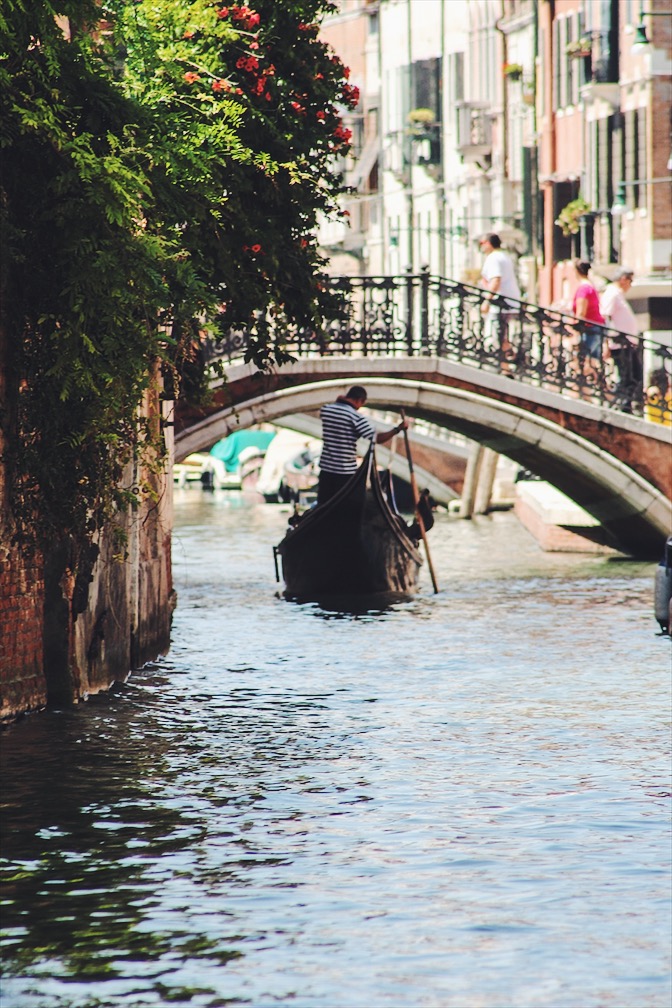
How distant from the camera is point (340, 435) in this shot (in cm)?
1789

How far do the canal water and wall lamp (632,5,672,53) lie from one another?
11.6 meters

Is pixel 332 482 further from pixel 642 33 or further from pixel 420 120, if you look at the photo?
pixel 420 120

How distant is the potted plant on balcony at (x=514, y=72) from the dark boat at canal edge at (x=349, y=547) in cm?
2165

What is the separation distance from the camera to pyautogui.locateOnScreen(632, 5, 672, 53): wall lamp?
25375 mm

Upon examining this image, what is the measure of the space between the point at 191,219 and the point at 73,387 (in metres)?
1.15

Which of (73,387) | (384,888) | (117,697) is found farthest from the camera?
(117,697)

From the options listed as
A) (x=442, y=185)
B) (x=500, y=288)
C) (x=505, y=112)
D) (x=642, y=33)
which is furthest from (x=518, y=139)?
(x=500, y=288)

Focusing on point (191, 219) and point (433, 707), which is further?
point (433, 707)

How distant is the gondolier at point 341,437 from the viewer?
17.7 metres

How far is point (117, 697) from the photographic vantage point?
1184 cm

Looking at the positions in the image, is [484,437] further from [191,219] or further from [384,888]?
[384,888]

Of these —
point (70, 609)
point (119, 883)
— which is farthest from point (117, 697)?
point (119, 883)

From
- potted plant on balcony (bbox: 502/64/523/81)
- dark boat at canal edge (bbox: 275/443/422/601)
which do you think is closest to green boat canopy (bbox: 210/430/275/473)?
potted plant on balcony (bbox: 502/64/523/81)

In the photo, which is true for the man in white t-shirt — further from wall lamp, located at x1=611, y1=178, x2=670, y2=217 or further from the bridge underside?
wall lamp, located at x1=611, y1=178, x2=670, y2=217
